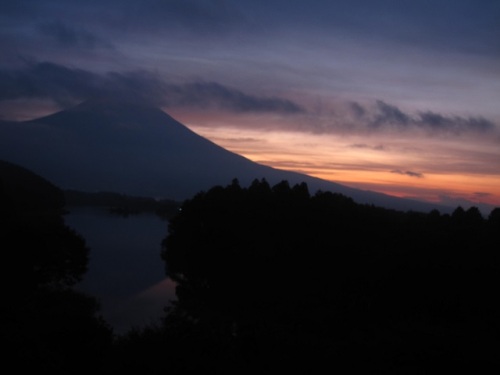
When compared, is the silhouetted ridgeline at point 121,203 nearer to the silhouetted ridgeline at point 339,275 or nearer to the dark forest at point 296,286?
the dark forest at point 296,286

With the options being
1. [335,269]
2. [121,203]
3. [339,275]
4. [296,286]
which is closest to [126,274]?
[296,286]

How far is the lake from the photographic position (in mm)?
12344

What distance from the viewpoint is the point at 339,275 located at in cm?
1308

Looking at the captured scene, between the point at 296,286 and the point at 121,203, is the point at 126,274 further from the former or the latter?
Result: the point at 121,203

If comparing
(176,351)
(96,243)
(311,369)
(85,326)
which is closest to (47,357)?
(176,351)

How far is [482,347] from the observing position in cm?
923

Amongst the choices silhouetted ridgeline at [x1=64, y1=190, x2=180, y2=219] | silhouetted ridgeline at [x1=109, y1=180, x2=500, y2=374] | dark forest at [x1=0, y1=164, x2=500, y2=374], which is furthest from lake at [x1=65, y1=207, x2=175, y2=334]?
silhouetted ridgeline at [x1=64, y1=190, x2=180, y2=219]

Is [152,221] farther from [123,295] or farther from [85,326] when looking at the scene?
[85,326]

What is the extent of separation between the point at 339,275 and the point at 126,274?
21.8 feet

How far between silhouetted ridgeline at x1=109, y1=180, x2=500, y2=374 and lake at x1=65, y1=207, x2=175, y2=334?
3.02 ft

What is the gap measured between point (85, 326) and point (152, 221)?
26.3 m

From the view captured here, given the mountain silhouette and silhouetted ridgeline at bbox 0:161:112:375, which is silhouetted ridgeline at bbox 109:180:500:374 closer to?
silhouetted ridgeline at bbox 0:161:112:375

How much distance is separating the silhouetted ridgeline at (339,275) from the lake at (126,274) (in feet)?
3.02

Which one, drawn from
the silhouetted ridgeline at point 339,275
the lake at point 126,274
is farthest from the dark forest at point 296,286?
the lake at point 126,274
